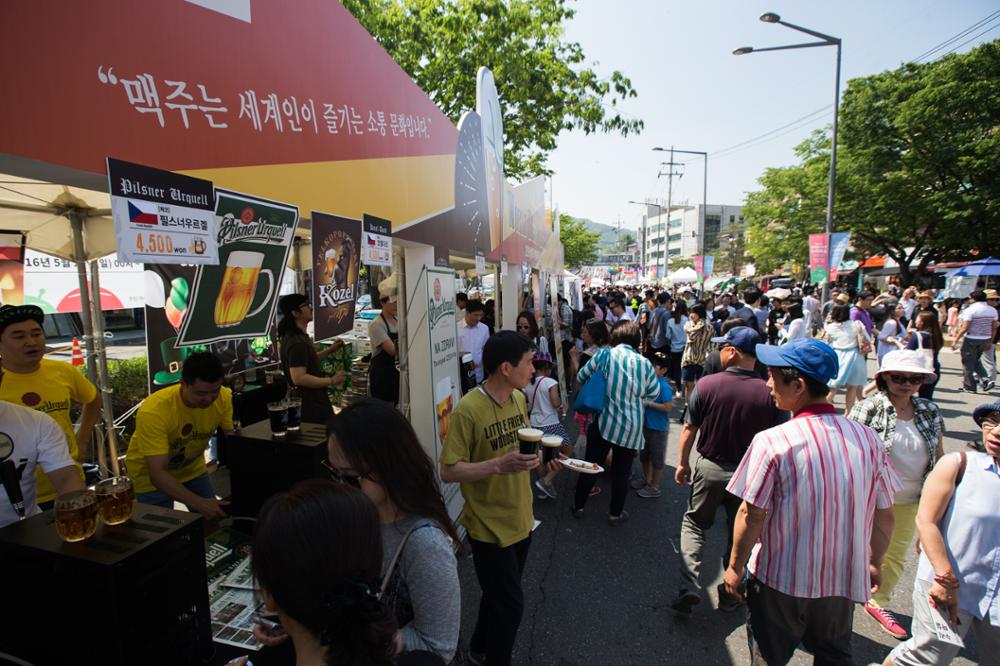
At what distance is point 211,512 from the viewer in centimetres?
258

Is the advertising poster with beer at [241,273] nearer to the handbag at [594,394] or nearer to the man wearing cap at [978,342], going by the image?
the handbag at [594,394]

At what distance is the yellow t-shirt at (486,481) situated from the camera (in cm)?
238

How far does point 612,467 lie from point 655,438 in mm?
741

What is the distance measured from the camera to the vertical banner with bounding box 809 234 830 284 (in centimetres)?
1378

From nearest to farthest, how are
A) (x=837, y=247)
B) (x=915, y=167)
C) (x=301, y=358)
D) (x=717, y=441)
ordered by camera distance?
(x=717, y=441), (x=301, y=358), (x=837, y=247), (x=915, y=167)

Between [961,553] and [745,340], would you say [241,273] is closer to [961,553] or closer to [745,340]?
[745,340]

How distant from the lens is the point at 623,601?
3.40 m

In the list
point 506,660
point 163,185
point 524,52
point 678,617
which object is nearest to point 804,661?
point 678,617

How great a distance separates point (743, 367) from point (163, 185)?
11.6 feet

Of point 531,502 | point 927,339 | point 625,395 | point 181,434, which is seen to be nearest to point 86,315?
point 181,434

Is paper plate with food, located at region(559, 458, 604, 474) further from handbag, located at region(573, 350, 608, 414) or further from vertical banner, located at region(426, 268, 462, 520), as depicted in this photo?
handbag, located at region(573, 350, 608, 414)

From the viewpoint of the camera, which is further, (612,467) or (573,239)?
(573,239)

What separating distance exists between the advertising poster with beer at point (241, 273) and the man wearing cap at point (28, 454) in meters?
0.88

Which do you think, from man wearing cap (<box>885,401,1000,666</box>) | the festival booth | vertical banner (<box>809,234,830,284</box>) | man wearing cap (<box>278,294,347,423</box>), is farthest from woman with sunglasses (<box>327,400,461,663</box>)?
vertical banner (<box>809,234,830,284</box>)
